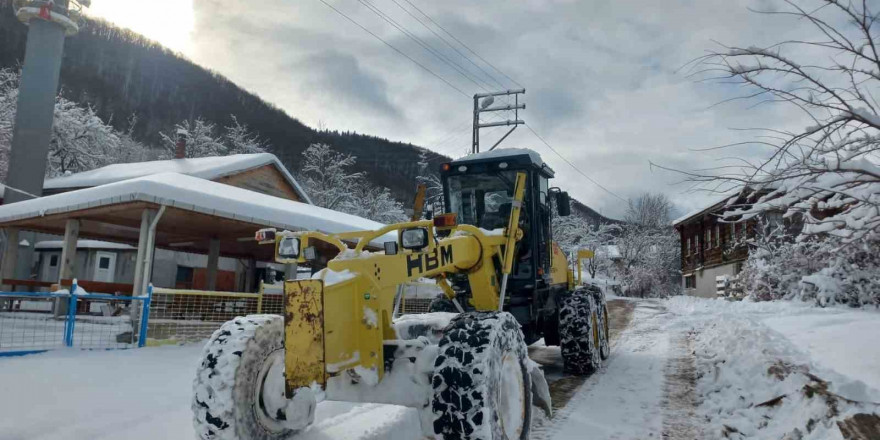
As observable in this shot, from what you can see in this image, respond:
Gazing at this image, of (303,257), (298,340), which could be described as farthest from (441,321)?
(298,340)

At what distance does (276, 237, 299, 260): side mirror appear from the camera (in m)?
3.76

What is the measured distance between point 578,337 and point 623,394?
1.08 metres

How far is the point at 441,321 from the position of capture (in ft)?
15.0

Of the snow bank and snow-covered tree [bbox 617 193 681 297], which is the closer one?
the snow bank

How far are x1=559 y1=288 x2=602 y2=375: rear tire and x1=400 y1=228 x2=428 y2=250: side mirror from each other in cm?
407

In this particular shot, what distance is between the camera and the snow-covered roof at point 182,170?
2280 cm

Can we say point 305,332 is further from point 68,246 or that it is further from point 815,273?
point 815,273

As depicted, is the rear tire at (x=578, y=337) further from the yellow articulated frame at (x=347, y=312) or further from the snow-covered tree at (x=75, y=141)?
the snow-covered tree at (x=75, y=141)

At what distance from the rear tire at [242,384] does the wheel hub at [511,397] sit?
1577mm

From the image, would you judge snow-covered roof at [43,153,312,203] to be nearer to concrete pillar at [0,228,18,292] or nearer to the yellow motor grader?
concrete pillar at [0,228,18,292]

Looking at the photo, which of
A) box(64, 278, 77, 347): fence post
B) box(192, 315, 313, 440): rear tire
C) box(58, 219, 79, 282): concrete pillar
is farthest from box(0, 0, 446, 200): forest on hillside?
box(192, 315, 313, 440): rear tire

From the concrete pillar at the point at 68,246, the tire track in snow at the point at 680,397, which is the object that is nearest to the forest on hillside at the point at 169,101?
the concrete pillar at the point at 68,246

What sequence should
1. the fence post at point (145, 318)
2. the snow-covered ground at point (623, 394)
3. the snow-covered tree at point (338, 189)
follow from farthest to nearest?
the snow-covered tree at point (338, 189)
the fence post at point (145, 318)
the snow-covered ground at point (623, 394)

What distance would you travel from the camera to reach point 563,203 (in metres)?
7.08
